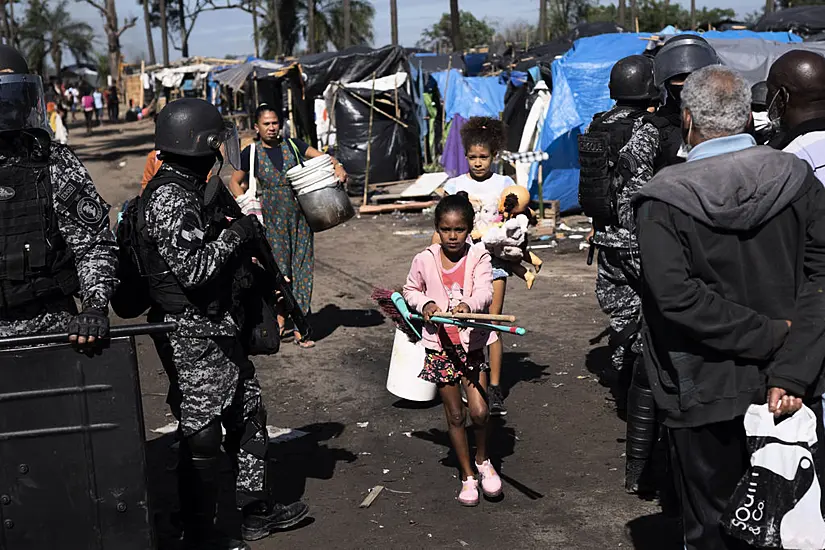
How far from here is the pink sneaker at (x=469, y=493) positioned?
441cm

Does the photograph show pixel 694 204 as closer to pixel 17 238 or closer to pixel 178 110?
pixel 178 110

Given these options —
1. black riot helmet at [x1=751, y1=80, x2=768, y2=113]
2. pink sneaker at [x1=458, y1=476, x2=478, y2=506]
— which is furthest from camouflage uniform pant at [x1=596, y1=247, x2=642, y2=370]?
black riot helmet at [x1=751, y1=80, x2=768, y2=113]

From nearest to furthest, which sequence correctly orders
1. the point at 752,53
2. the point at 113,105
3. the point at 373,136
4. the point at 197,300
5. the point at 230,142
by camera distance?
the point at 197,300 → the point at 230,142 → the point at 752,53 → the point at 373,136 → the point at 113,105

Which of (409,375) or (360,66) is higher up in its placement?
(360,66)

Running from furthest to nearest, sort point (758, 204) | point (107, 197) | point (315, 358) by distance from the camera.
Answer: point (107, 197) → point (315, 358) → point (758, 204)

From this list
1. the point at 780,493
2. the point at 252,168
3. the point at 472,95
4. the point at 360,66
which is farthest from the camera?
the point at 472,95

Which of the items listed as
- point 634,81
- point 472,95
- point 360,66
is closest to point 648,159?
point 634,81

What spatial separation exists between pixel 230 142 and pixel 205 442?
1.31 m

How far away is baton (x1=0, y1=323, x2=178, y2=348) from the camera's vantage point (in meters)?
3.20

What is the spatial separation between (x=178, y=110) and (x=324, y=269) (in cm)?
689

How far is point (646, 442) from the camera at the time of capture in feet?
14.4

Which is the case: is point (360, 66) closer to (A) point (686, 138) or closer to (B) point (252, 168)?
(B) point (252, 168)

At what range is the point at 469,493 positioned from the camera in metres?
4.42

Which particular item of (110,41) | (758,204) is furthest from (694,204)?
(110,41)
